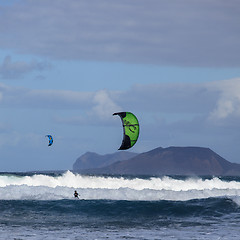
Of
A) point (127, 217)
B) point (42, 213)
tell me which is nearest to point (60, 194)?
point (42, 213)

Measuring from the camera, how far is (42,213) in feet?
71.9

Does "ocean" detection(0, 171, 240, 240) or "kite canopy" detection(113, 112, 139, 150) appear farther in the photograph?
"kite canopy" detection(113, 112, 139, 150)

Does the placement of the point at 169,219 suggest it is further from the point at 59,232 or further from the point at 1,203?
the point at 1,203

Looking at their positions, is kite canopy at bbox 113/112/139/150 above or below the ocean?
above

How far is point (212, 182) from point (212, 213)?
30.4 m

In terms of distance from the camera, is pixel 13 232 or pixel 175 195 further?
pixel 175 195

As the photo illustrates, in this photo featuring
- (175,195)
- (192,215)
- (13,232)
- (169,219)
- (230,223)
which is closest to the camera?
(13,232)

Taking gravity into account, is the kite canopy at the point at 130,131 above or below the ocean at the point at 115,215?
above

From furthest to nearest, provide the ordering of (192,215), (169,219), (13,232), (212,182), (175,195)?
(212,182), (175,195), (192,215), (169,219), (13,232)

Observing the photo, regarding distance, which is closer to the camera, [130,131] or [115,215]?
[115,215]

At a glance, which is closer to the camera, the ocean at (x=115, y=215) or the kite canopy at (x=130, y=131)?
the ocean at (x=115, y=215)

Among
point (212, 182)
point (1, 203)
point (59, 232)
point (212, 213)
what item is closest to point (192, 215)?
point (212, 213)

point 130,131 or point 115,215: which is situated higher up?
point 130,131

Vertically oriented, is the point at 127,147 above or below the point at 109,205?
above
